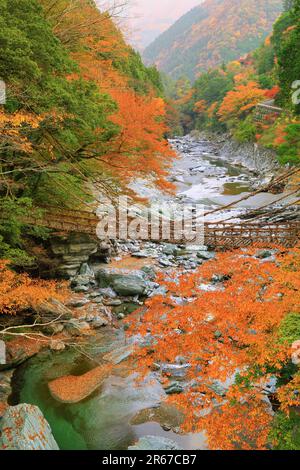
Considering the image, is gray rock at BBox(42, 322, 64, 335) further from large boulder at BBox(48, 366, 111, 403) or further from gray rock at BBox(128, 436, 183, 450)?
gray rock at BBox(128, 436, 183, 450)

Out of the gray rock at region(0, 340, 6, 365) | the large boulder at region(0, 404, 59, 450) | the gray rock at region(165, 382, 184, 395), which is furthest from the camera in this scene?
A: the gray rock at region(0, 340, 6, 365)

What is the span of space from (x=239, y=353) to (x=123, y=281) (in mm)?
6919

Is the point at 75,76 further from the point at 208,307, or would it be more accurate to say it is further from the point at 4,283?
the point at 208,307

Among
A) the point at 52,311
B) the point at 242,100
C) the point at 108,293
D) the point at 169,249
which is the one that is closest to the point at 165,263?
the point at 169,249

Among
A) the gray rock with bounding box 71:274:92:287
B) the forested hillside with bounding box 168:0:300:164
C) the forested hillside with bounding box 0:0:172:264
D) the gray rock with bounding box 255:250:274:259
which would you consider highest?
the forested hillside with bounding box 168:0:300:164

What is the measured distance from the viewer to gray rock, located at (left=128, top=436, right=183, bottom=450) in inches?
242

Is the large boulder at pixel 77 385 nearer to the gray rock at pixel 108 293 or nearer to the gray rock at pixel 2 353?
the gray rock at pixel 2 353

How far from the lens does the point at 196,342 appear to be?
23.4 feet

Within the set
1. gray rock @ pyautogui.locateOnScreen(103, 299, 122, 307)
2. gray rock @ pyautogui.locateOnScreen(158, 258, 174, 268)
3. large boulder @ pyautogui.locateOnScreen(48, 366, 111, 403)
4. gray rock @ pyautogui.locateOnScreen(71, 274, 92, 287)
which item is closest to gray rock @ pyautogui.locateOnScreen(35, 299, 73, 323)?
gray rock @ pyautogui.locateOnScreen(103, 299, 122, 307)

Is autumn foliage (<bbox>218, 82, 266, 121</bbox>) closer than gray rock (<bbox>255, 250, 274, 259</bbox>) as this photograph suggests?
No

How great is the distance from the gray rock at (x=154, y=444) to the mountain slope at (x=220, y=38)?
115 m

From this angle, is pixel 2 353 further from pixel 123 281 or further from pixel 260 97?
pixel 260 97

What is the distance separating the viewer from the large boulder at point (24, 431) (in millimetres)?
5500

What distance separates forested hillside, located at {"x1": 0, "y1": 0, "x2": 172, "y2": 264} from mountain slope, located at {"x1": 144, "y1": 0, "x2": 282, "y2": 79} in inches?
4204
